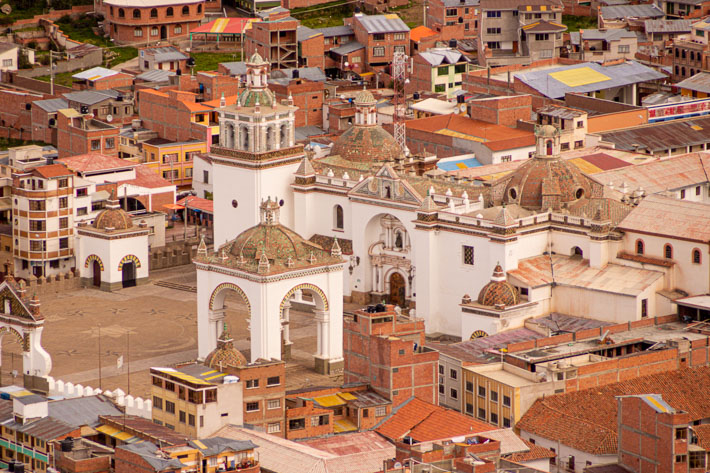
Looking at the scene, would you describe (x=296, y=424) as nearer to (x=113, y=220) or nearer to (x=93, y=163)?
(x=113, y=220)

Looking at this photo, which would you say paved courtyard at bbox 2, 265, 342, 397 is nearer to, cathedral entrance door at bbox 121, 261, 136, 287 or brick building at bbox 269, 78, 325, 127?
cathedral entrance door at bbox 121, 261, 136, 287

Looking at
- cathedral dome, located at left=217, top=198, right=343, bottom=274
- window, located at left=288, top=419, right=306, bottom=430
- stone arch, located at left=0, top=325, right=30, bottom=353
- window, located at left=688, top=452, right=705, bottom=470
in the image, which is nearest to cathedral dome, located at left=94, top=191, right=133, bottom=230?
stone arch, located at left=0, top=325, right=30, bottom=353

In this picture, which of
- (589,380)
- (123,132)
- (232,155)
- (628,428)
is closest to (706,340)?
(589,380)

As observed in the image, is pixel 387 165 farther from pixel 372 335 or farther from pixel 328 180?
pixel 372 335

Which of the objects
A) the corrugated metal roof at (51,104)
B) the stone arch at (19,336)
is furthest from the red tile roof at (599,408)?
the corrugated metal roof at (51,104)

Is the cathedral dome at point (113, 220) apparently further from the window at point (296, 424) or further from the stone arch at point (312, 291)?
the window at point (296, 424)
